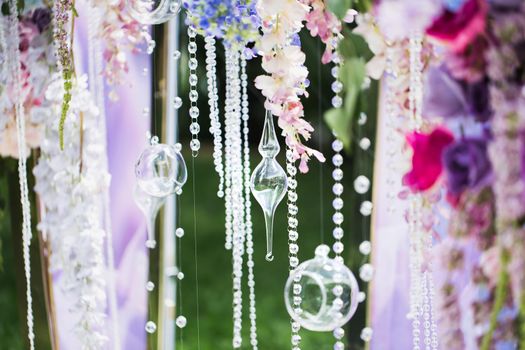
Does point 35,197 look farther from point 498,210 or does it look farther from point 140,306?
point 498,210

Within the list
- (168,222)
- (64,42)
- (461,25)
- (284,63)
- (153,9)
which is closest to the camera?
(461,25)

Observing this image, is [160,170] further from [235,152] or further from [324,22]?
[324,22]

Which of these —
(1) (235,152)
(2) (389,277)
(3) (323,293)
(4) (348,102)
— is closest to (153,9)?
(1) (235,152)

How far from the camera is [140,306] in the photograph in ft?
6.92

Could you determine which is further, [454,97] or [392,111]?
[392,111]

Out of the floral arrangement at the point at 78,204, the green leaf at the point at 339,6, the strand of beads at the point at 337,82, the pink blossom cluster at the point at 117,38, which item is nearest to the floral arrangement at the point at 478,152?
the green leaf at the point at 339,6

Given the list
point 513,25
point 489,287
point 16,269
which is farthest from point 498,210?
point 16,269

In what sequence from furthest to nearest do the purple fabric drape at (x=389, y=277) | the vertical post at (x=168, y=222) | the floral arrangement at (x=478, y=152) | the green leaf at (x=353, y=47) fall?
1. the vertical post at (x=168, y=222)
2. the purple fabric drape at (x=389, y=277)
3. the green leaf at (x=353, y=47)
4. the floral arrangement at (x=478, y=152)

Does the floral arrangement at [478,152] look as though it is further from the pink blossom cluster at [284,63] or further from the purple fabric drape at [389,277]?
the purple fabric drape at [389,277]

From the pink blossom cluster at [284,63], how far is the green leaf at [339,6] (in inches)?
2.9

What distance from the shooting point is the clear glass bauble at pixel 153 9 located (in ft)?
5.01

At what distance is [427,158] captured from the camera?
108 cm

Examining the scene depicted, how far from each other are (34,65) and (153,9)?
0.42 m

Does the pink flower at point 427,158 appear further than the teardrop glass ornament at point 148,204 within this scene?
No
